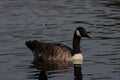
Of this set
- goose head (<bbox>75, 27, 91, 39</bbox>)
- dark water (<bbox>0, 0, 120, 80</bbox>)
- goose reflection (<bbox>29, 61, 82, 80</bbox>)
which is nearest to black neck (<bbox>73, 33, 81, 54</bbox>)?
goose head (<bbox>75, 27, 91, 39</bbox>)

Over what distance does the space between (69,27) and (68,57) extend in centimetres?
555

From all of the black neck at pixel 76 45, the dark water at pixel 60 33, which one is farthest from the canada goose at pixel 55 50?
the dark water at pixel 60 33

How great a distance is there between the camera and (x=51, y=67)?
2266 cm

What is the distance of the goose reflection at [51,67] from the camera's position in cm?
2050

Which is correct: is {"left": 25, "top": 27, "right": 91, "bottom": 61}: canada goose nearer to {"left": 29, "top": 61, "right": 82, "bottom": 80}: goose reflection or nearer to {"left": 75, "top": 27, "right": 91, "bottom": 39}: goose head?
{"left": 75, "top": 27, "right": 91, "bottom": 39}: goose head

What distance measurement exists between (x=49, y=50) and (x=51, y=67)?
135 cm

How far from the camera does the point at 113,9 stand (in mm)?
34188

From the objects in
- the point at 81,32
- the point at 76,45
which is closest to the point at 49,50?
the point at 76,45

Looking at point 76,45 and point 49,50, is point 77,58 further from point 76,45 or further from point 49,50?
point 49,50

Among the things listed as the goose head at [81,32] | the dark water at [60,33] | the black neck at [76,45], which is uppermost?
the goose head at [81,32]

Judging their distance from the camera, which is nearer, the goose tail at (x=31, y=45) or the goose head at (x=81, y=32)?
the goose head at (x=81, y=32)

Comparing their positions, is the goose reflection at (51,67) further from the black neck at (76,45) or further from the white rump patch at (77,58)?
the black neck at (76,45)

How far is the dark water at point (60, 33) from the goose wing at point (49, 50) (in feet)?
1.30

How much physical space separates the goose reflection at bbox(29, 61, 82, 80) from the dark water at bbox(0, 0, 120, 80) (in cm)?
4
